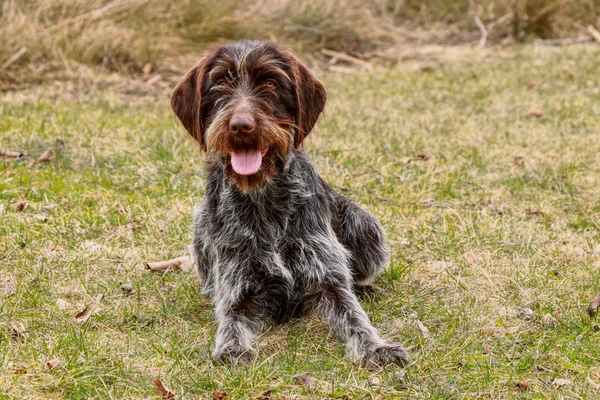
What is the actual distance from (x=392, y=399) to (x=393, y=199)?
10.1ft

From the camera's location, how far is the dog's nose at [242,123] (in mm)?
3797

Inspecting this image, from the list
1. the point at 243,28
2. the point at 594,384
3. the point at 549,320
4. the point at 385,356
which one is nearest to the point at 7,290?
the point at 385,356

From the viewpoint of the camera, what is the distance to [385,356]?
12.4ft

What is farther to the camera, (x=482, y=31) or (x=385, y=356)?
(x=482, y=31)

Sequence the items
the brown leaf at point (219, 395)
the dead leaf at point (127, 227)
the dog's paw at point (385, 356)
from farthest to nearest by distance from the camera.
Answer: the dead leaf at point (127, 227) < the dog's paw at point (385, 356) < the brown leaf at point (219, 395)

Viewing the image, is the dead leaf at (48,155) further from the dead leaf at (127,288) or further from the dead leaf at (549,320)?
the dead leaf at (549,320)

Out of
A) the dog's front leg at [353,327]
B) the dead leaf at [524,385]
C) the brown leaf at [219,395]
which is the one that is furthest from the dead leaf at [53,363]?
the dead leaf at [524,385]

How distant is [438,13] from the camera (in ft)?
55.7

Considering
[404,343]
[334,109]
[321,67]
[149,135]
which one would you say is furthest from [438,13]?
[404,343]

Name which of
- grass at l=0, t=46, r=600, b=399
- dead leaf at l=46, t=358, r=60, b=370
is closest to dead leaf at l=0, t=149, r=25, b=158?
grass at l=0, t=46, r=600, b=399

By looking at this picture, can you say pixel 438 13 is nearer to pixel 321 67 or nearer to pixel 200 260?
pixel 321 67

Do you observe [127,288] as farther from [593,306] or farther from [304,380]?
[593,306]

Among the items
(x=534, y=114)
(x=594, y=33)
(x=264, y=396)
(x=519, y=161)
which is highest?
(x=264, y=396)

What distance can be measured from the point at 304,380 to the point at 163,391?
23.4 inches
